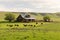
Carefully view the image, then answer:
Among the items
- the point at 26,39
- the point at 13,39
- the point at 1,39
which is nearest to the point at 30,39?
the point at 26,39

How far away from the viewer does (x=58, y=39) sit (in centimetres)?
2992

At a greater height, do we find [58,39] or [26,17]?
[58,39]

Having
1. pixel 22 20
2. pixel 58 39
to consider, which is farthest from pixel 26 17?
pixel 58 39

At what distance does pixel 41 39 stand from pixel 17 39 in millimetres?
3536

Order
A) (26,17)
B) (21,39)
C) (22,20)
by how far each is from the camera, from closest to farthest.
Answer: (21,39) → (22,20) → (26,17)

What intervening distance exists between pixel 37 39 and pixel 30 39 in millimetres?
1053

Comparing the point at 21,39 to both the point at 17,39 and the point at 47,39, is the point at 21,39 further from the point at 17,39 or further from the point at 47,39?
the point at 47,39

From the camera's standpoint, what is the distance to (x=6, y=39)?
96.1 ft

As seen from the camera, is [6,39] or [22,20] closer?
[6,39]

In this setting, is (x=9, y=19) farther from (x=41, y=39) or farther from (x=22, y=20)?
(x=41, y=39)

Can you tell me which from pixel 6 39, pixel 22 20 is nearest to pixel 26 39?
pixel 6 39

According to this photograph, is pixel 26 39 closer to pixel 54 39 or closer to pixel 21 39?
pixel 21 39

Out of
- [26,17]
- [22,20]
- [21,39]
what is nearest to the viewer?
[21,39]

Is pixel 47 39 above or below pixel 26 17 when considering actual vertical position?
above
